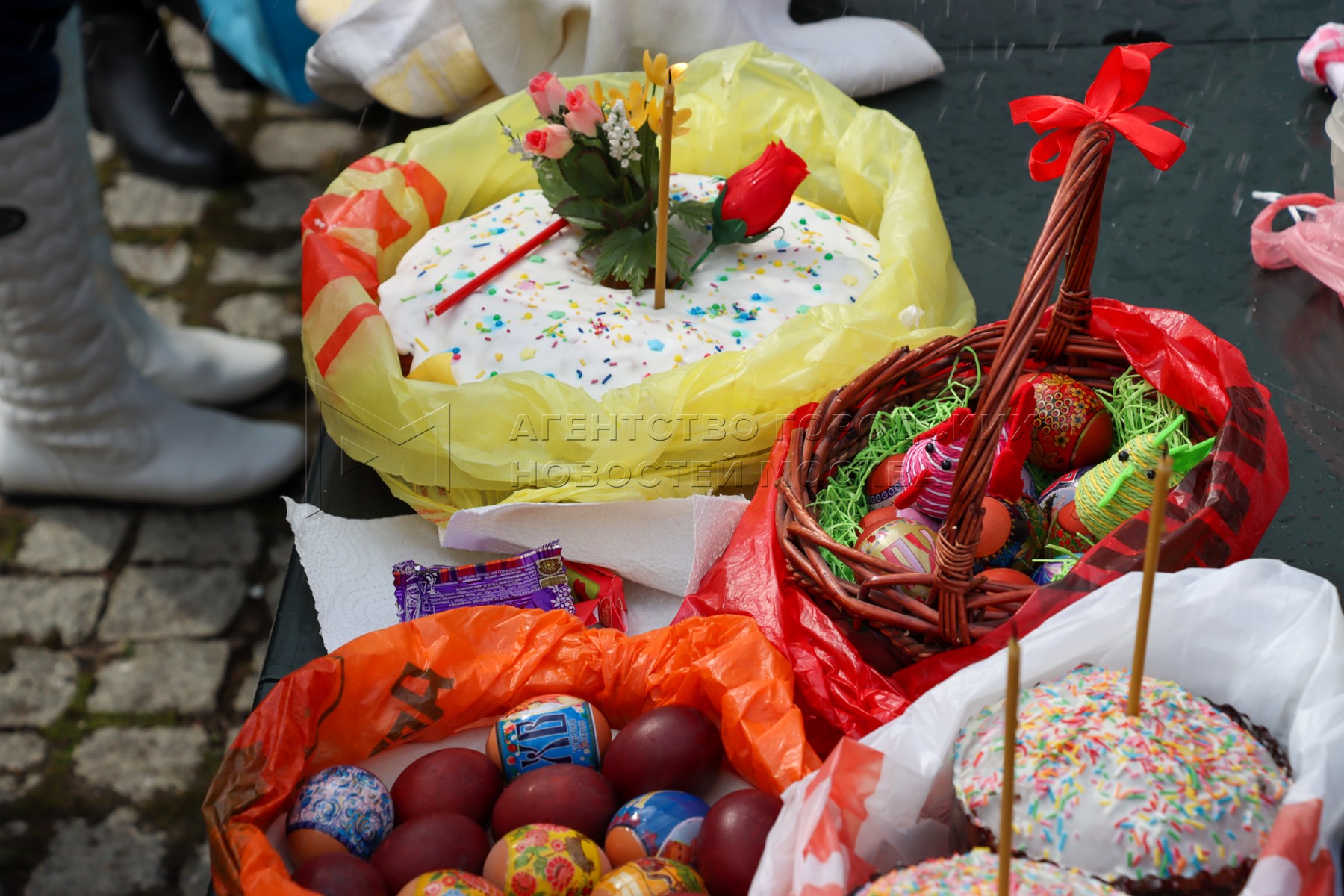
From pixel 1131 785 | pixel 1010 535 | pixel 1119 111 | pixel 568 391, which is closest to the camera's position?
pixel 1131 785

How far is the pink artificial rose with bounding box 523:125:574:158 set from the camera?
134 cm

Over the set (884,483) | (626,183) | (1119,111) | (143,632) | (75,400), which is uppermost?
(1119,111)

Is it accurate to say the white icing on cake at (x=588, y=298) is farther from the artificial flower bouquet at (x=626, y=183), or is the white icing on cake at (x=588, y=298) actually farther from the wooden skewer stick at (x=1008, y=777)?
the wooden skewer stick at (x=1008, y=777)

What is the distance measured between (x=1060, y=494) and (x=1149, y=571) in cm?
47

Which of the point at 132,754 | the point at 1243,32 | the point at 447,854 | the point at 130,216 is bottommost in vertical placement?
the point at 132,754

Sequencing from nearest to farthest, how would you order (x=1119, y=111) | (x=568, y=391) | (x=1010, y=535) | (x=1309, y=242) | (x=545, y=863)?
(x=545, y=863) < (x=1119, y=111) < (x=1010, y=535) < (x=568, y=391) < (x=1309, y=242)

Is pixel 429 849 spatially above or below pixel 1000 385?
below

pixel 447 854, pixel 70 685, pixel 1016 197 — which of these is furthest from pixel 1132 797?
pixel 70 685

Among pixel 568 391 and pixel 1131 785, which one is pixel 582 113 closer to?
pixel 568 391

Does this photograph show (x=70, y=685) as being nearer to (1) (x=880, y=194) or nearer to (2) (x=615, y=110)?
(2) (x=615, y=110)

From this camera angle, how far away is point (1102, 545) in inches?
38.1

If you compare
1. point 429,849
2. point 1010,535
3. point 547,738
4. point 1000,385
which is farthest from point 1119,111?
point 429,849

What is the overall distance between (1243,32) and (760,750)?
1.86 m

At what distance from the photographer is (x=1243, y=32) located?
2.12 metres
